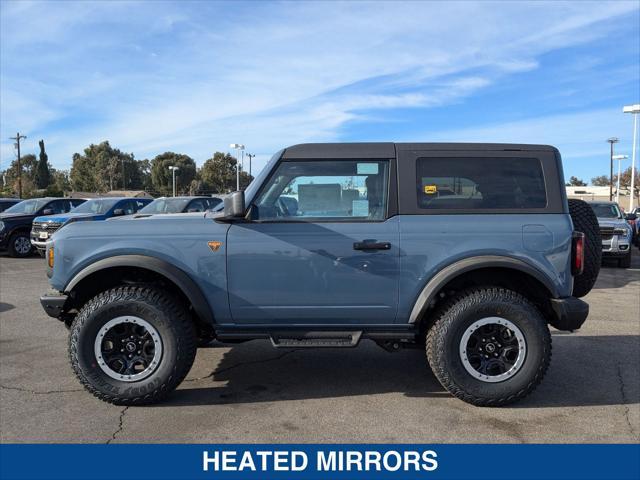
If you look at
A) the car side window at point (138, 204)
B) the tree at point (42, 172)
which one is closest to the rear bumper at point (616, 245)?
the car side window at point (138, 204)

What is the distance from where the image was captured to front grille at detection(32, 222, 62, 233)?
520 inches

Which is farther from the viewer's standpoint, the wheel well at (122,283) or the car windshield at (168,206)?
the car windshield at (168,206)

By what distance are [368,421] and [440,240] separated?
4.69 ft

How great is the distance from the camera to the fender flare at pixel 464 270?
383 centimetres

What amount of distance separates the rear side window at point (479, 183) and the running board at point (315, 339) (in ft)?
3.84

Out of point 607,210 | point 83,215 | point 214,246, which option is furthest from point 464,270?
point 83,215

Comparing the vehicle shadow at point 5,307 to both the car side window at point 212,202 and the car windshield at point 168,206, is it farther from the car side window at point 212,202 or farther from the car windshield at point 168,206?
the car side window at point 212,202

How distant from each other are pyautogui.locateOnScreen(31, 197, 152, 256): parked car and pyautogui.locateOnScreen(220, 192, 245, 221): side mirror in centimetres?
992

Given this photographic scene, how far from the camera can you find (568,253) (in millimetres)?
3918

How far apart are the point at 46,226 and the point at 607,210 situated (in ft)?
48.8

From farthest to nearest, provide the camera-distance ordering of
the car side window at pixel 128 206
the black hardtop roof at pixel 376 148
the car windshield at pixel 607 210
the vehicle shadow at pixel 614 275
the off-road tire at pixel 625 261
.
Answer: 1. the car side window at pixel 128 206
2. the car windshield at pixel 607 210
3. the off-road tire at pixel 625 261
4. the vehicle shadow at pixel 614 275
5. the black hardtop roof at pixel 376 148

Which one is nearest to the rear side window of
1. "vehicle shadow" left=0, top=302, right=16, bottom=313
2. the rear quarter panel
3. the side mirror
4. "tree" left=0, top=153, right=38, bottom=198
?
the rear quarter panel

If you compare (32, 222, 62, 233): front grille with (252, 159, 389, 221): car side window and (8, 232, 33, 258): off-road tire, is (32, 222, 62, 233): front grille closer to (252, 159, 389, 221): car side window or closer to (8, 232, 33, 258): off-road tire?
(8, 232, 33, 258): off-road tire

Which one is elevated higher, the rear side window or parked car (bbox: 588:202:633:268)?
the rear side window
